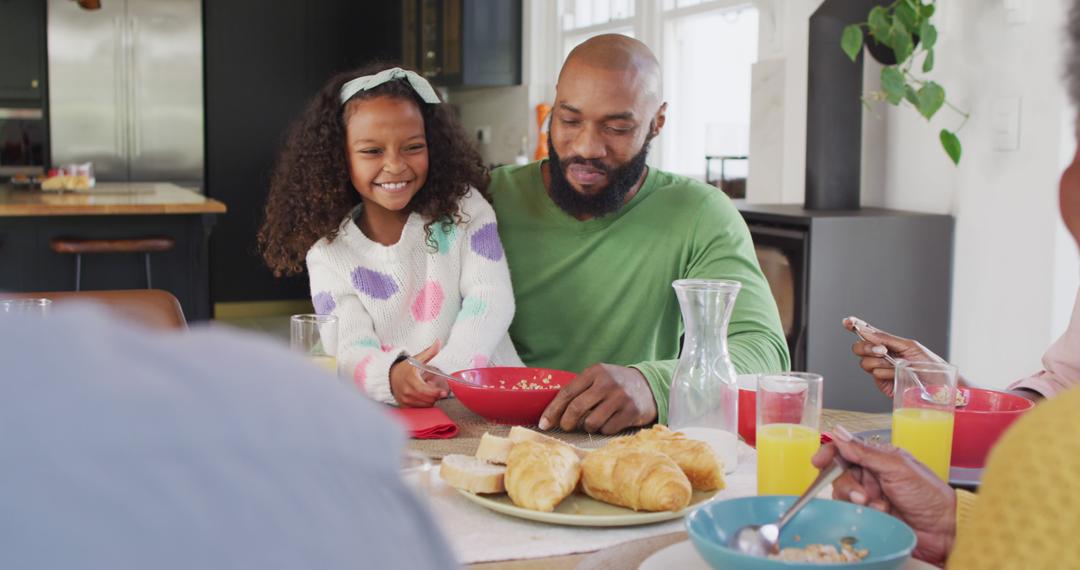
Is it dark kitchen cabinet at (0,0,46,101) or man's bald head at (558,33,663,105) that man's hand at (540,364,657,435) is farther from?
dark kitchen cabinet at (0,0,46,101)

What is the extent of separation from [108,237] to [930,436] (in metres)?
4.37

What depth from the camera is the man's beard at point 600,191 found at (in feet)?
7.02

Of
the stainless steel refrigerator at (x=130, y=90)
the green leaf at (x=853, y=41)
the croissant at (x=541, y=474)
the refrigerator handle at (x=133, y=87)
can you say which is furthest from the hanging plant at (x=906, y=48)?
the refrigerator handle at (x=133, y=87)

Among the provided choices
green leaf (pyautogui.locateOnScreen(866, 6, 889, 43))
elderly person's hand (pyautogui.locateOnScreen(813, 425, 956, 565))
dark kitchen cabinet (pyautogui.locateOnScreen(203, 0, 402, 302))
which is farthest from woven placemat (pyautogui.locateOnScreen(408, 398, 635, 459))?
dark kitchen cabinet (pyautogui.locateOnScreen(203, 0, 402, 302))

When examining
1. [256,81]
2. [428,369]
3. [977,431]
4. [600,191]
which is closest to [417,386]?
[428,369]

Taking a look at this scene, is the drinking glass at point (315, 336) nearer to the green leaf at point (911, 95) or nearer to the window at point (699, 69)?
the green leaf at point (911, 95)

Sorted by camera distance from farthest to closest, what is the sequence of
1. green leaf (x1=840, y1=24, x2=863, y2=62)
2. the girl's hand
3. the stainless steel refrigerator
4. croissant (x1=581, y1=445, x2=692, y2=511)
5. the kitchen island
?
the stainless steel refrigerator < the kitchen island < green leaf (x1=840, y1=24, x2=863, y2=62) < the girl's hand < croissant (x1=581, y1=445, x2=692, y2=511)

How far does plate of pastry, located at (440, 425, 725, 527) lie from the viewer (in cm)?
111

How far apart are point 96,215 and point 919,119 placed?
340cm

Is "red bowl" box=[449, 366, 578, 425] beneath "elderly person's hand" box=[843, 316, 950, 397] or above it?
beneath

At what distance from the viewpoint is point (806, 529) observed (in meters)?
0.96

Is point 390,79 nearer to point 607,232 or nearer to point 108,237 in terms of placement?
point 607,232

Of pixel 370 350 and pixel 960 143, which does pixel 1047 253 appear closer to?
pixel 960 143

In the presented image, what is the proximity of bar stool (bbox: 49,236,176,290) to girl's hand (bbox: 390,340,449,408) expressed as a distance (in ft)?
11.6
